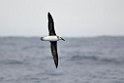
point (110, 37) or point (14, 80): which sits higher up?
point (110, 37)

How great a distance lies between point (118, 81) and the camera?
64.9 ft

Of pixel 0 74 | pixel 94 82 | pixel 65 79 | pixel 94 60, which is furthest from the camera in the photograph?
pixel 94 60

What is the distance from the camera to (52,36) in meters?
12.4

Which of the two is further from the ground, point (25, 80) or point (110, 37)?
point (110, 37)

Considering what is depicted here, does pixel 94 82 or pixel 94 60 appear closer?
pixel 94 82

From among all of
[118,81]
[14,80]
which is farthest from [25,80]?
[118,81]

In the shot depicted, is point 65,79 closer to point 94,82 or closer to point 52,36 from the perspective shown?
point 94,82

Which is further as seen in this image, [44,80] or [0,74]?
[0,74]

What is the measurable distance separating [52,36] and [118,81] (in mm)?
8548

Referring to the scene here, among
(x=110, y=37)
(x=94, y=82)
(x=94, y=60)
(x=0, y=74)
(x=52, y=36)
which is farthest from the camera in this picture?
(x=110, y=37)

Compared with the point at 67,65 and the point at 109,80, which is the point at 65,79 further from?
the point at 67,65

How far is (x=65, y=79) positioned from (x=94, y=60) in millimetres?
12728

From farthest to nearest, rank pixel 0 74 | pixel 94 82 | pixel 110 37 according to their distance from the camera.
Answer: pixel 110 37 < pixel 0 74 < pixel 94 82

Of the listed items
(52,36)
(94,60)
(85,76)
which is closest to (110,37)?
(94,60)
